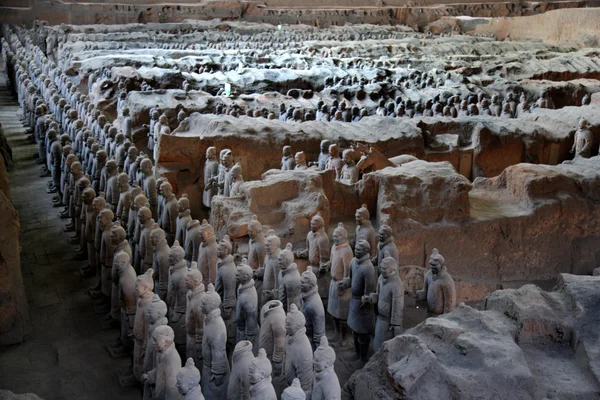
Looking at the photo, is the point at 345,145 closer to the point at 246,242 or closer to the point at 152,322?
the point at 246,242

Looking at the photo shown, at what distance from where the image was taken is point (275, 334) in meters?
3.58

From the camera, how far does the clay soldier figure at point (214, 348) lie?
3471 millimetres

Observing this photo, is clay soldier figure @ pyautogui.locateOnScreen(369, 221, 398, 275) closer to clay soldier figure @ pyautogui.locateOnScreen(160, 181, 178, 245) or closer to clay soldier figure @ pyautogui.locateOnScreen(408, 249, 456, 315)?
clay soldier figure @ pyautogui.locateOnScreen(408, 249, 456, 315)

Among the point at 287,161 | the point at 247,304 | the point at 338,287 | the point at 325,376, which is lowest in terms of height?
the point at 338,287

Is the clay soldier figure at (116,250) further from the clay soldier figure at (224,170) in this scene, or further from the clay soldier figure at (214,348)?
the clay soldier figure at (224,170)

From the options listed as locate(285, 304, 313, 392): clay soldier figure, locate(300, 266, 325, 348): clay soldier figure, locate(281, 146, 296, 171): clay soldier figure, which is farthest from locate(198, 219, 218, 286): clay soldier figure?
locate(281, 146, 296, 171): clay soldier figure

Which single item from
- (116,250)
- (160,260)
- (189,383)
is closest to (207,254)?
(160,260)

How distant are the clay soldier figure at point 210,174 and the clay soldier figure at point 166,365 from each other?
321 cm

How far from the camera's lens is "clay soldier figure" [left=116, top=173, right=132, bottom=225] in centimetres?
595

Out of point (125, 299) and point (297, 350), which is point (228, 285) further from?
point (297, 350)

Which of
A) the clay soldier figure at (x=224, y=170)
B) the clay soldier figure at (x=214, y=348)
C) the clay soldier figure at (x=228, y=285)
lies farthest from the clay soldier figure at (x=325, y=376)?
the clay soldier figure at (x=224, y=170)

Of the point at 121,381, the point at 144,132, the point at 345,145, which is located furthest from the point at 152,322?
the point at 144,132

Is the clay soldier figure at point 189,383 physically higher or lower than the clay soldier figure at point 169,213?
higher

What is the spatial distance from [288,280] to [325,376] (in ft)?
3.78
